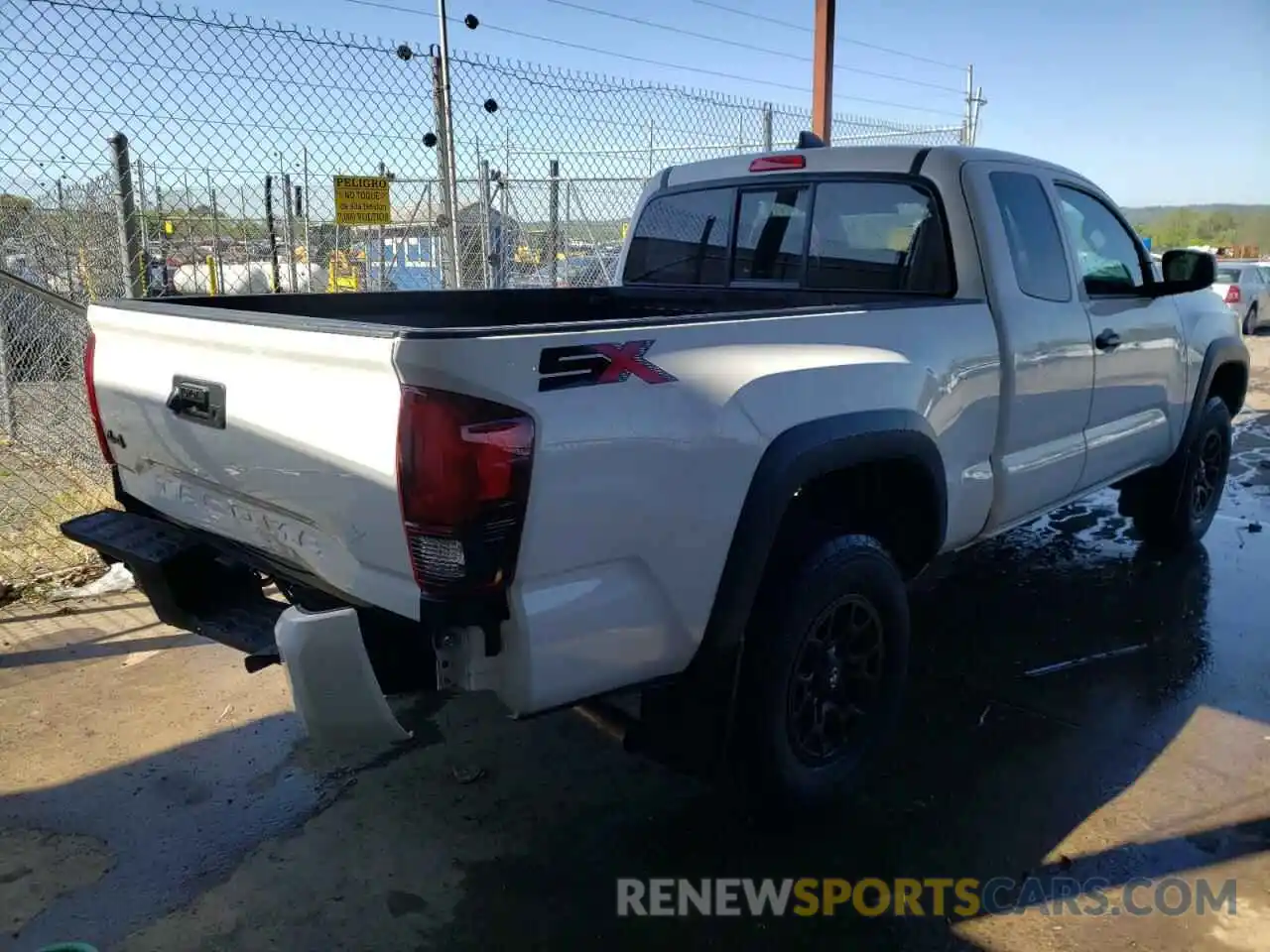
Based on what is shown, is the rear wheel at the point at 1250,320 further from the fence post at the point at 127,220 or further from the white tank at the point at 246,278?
the fence post at the point at 127,220

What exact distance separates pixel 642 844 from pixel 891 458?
141 centimetres

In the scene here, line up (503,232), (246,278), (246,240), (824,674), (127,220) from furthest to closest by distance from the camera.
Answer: (503,232) < (246,278) < (246,240) < (127,220) < (824,674)

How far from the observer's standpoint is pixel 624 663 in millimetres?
2373

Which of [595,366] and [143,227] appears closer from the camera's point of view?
[595,366]

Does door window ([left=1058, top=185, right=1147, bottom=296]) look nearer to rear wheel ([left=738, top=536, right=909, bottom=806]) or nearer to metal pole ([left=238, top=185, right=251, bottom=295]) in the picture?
rear wheel ([left=738, top=536, right=909, bottom=806])

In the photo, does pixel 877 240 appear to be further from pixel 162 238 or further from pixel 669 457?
pixel 162 238

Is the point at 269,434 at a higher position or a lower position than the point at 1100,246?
lower

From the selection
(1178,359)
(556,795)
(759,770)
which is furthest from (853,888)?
(1178,359)

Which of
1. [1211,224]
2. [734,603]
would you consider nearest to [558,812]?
[734,603]

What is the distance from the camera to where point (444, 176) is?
6250 millimetres

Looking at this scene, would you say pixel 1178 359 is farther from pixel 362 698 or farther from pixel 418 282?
pixel 418 282

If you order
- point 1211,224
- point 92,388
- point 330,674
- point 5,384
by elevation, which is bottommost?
point 330,674
